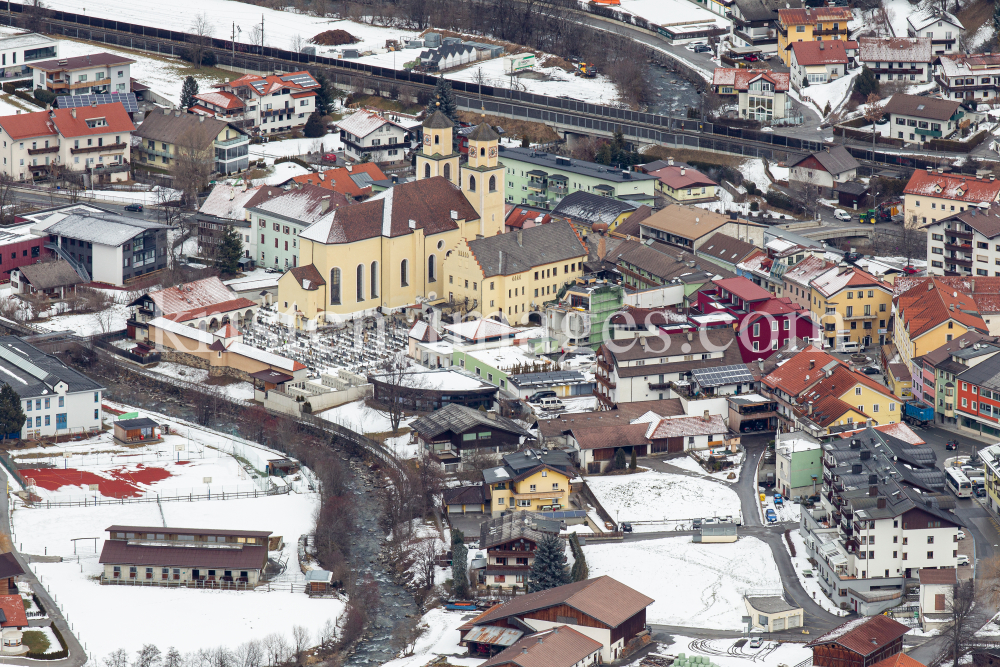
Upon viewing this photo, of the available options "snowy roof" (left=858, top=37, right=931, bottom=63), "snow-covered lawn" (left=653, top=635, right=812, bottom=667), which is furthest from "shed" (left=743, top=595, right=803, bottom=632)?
"snowy roof" (left=858, top=37, right=931, bottom=63)

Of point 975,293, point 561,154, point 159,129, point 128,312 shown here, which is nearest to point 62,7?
point 159,129

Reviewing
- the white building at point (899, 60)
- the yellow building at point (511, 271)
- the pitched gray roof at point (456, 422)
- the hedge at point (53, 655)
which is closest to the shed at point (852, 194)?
the white building at point (899, 60)

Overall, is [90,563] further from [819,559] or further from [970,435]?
[970,435]

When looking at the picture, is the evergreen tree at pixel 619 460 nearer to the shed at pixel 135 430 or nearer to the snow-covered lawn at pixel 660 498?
the snow-covered lawn at pixel 660 498

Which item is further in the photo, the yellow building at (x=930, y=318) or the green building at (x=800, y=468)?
the yellow building at (x=930, y=318)

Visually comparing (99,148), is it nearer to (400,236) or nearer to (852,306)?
(400,236)

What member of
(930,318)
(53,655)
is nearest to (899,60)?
(930,318)
